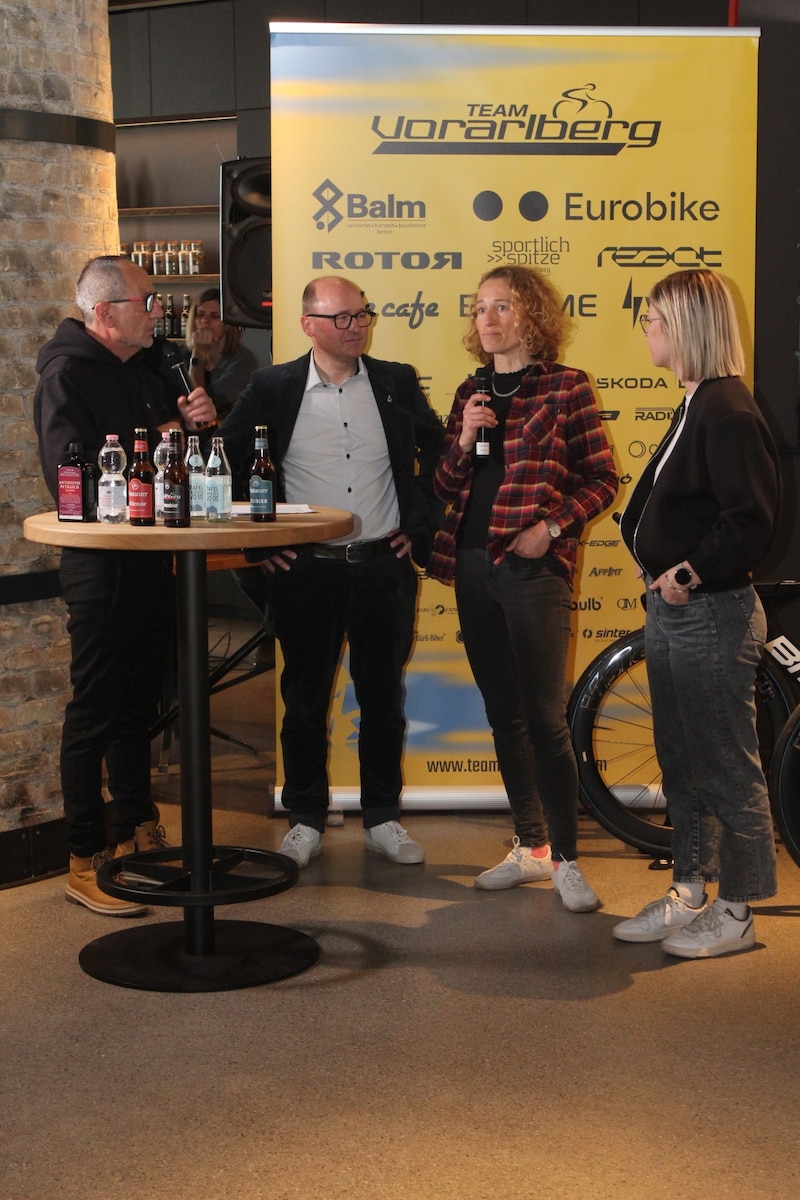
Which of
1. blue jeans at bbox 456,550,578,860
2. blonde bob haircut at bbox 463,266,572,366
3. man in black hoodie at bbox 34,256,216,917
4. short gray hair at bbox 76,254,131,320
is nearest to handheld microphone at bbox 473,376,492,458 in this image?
blonde bob haircut at bbox 463,266,572,366

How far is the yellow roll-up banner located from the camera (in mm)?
4449

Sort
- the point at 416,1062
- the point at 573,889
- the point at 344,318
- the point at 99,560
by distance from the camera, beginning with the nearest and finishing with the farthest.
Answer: the point at 416,1062, the point at 99,560, the point at 573,889, the point at 344,318

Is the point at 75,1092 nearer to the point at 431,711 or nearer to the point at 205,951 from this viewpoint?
the point at 205,951

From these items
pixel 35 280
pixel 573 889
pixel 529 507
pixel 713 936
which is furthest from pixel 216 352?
pixel 713 936

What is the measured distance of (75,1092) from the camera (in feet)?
9.29

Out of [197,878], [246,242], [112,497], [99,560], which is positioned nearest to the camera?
[112,497]

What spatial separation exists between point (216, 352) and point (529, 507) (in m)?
4.41

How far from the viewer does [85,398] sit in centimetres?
380

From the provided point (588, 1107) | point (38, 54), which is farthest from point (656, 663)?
point (38, 54)

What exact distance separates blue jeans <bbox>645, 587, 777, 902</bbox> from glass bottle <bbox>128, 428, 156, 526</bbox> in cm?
127

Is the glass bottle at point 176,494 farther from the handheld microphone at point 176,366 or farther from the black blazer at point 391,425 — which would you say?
the black blazer at point 391,425

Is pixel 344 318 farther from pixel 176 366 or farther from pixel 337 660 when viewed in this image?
pixel 337 660

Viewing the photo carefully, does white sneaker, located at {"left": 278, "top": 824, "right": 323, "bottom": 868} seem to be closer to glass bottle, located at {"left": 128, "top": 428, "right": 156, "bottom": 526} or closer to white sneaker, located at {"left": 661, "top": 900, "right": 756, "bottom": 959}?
white sneaker, located at {"left": 661, "top": 900, "right": 756, "bottom": 959}

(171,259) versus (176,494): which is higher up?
(171,259)
